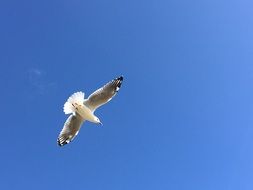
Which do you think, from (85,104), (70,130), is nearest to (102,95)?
(85,104)

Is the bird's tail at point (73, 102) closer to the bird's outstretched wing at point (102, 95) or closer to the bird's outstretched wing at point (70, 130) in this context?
the bird's outstretched wing at point (102, 95)

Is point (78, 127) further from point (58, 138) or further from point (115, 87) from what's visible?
point (115, 87)

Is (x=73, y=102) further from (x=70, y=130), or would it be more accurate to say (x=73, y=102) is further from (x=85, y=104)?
(x=70, y=130)

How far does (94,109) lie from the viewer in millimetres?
17016

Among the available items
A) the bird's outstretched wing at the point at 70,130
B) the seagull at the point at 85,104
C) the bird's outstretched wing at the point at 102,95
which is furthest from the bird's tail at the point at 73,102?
the bird's outstretched wing at the point at 70,130

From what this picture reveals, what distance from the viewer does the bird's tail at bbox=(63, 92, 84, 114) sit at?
16.7 metres

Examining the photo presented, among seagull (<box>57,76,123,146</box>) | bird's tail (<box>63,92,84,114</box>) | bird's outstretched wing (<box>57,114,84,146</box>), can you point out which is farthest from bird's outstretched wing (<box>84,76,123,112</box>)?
bird's outstretched wing (<box>57,114,84,146</box>)

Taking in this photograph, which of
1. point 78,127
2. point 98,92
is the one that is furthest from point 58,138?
point 98,92

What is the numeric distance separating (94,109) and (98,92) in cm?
60

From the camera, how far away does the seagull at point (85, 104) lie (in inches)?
658

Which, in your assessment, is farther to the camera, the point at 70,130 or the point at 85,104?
the point at 70,130

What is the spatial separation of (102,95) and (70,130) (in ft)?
5.54

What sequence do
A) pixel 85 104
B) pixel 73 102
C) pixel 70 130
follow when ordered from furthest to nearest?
pixel 70 130 → pixel 85 104 → pixel 73 102

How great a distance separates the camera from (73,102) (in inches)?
657
